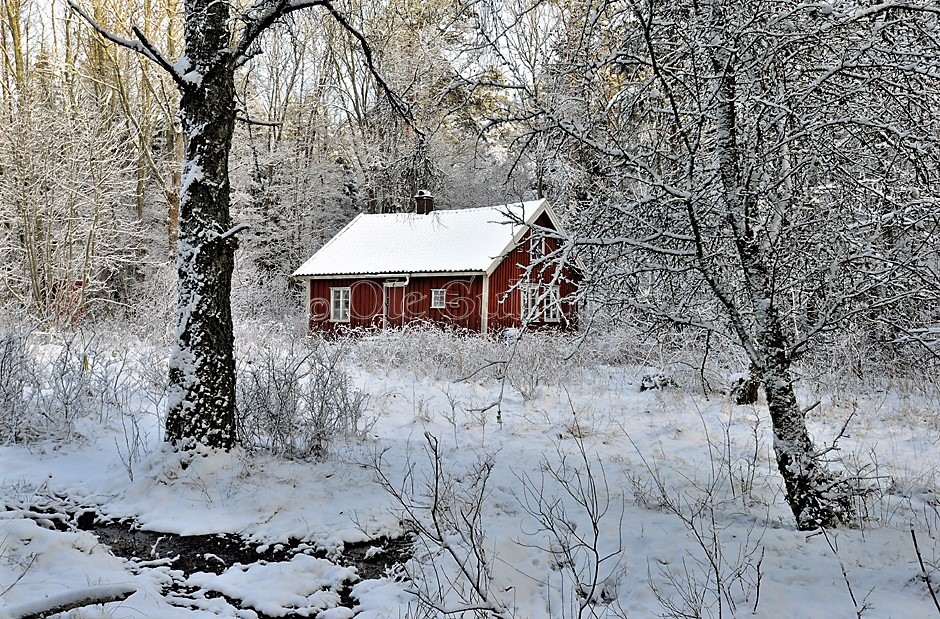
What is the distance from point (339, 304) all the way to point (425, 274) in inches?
137

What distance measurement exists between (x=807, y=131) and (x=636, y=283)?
143cm

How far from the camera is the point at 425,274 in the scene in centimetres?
1842

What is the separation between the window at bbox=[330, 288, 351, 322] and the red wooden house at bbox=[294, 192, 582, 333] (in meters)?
0.03

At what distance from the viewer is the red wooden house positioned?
1806 centimetres

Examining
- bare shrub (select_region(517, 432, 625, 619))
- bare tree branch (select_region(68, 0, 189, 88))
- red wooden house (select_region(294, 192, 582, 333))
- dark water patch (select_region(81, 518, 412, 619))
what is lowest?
dark water patch (select_region(81, 518, 412, 619))

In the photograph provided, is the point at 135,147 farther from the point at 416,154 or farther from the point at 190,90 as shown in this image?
the point at 416,154

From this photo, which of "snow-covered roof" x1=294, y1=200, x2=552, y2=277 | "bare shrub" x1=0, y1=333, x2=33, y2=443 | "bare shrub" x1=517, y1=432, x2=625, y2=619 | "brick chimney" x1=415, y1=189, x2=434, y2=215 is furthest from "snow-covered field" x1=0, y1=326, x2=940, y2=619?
"brick chimney" x1=415, y1=189, x2=434, y2=215

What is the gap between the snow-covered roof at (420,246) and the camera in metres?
18.2

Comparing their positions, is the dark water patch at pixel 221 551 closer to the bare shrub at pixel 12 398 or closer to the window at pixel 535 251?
the window at pixel 535 251

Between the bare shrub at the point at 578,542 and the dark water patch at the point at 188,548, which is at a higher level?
the bare shrub at the point at 578,542

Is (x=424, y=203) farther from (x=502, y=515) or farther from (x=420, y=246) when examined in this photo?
(x=502, y=515)

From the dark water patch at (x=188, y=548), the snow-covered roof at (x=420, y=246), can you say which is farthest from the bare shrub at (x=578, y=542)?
the snow-covered roof at (x=420, y=246)

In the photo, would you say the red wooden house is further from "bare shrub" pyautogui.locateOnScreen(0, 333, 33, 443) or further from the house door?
"bare shrub" pyautogui.locateOnScreen(0, 333, 33, 443)

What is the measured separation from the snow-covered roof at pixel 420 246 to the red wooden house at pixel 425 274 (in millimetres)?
28
